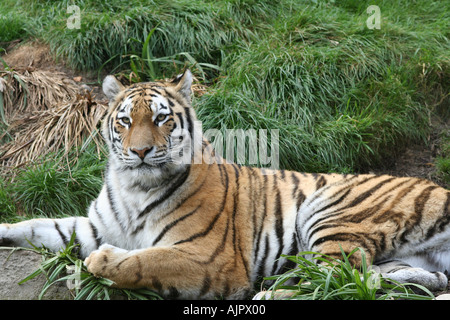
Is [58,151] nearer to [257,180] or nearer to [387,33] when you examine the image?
[257,180]

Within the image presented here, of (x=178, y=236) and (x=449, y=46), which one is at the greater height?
(x=449, y=46)

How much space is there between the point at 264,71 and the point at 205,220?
113 inches

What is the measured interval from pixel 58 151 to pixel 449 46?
5.16 m

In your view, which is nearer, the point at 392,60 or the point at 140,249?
the point at 140,249

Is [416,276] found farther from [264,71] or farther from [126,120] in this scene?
[264,71]

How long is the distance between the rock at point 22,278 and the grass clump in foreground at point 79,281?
36mm

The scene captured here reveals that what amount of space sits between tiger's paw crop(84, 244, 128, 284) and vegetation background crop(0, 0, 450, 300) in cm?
178

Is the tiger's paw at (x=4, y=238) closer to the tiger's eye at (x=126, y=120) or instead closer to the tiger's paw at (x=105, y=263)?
the tiger's paw at (x=105, y=263)

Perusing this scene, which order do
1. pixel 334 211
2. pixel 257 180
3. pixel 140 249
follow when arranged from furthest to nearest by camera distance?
pixel 257 180 → pixel 334 211 → pixel 140 249

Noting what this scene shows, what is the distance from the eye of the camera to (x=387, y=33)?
7.10m

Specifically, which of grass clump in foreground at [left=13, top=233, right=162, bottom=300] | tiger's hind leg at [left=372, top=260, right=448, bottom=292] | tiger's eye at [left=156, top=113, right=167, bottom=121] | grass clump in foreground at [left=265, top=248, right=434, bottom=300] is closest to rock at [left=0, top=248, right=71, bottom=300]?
grass clump in foreground at [left=13, top=233, right=162, bottom=300]

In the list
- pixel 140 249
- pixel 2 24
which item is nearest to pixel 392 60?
pixel 140 249

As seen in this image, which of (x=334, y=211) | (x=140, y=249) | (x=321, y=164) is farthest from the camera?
(x=321, y=164)

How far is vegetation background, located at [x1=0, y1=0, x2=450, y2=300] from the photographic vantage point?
5.79 m
